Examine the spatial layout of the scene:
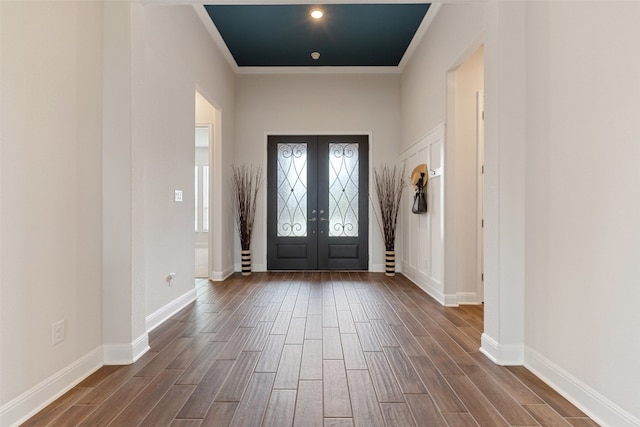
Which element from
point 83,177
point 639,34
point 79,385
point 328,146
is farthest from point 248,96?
point 639,34

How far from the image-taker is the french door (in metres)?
6.05

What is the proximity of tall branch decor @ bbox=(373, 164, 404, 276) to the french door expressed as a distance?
11.0 inches

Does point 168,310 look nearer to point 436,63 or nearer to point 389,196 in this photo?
point 389,196

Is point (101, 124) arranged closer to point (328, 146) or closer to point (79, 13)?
point (79, 13)

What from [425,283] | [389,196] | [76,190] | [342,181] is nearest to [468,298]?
[425,283]

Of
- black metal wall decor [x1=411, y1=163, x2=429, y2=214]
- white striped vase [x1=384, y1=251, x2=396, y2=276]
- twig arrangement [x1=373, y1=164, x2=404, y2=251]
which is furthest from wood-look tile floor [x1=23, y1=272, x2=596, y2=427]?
twig arrangement [x1=373, y1=164, x2=404, y2=251]

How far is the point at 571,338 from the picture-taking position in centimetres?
191

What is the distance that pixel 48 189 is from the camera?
1895 mm

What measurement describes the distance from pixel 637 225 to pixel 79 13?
3.04 metres

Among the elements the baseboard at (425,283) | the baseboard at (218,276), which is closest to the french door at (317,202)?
the baseboard at (425,283)

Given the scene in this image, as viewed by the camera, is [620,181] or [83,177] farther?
[83,177]

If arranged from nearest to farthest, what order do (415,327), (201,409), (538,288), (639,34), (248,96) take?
(639,34), (201,409), (538,288), (415,327), (248,96)

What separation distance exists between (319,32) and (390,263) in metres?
3.45

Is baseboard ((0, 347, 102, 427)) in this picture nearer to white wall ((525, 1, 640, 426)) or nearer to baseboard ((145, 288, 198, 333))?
baseboard ((145, 288, 198, 333))
